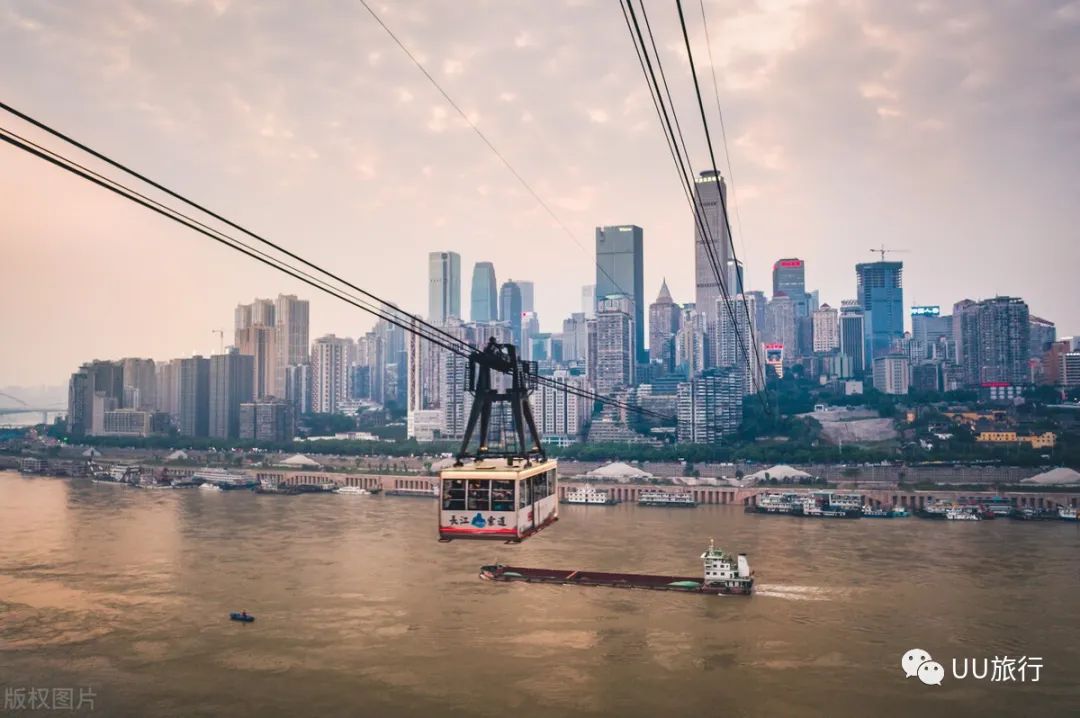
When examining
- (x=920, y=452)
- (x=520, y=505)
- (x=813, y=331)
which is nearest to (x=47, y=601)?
(x=520, y=505)

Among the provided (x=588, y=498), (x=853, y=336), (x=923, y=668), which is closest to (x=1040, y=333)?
(x=853, y=336)

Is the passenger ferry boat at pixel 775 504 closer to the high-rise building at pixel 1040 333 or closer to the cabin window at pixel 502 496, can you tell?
the cabin window at pixel 502 496

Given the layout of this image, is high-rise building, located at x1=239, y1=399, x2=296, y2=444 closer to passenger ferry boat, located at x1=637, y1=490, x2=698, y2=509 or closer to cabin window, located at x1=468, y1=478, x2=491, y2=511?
passenger ferry boat, located at x1=637, y1=490, x2=698, y2=509

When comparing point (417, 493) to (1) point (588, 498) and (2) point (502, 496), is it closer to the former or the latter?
(1) point (588, 498)

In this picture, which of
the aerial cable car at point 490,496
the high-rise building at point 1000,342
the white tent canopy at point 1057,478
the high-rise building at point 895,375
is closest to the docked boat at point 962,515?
the white tent canopy at point 1057,478

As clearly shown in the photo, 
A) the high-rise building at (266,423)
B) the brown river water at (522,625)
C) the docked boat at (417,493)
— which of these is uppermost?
the high-rise building at (266,423)

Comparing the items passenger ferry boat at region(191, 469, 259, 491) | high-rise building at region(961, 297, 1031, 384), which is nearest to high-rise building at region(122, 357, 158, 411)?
passenger ferry boat at region(191, 469, 259, 491)
